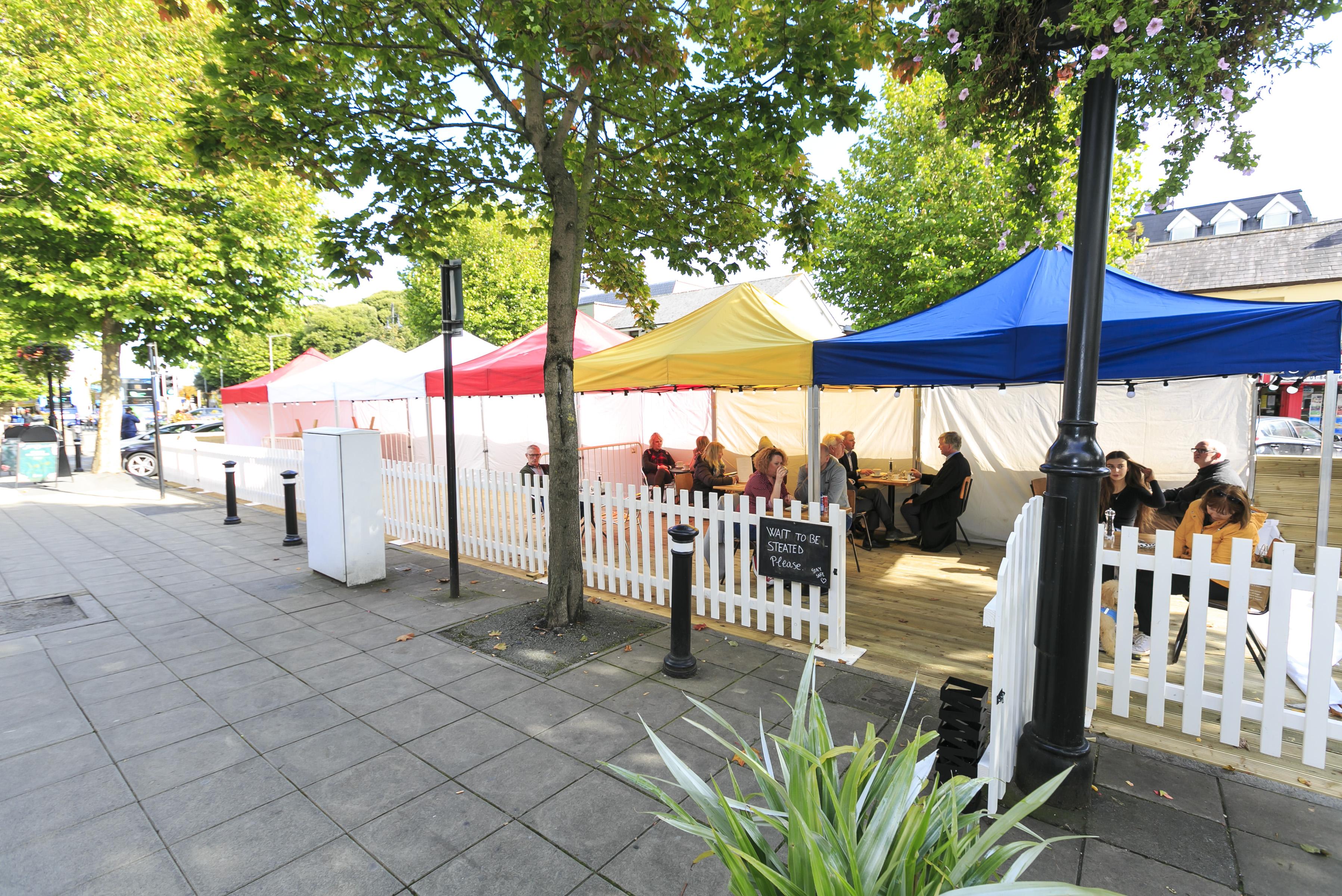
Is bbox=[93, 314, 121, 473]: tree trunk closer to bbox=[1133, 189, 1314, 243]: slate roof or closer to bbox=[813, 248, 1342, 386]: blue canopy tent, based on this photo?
bbox=[813, 248, 1342, 386]: blue canopy tent

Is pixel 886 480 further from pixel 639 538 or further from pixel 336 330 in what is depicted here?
pixel 336 330

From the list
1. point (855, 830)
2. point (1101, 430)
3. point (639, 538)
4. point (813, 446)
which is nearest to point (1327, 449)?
point (1101, 430)

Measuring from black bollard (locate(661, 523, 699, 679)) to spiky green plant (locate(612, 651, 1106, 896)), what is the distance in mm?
2457

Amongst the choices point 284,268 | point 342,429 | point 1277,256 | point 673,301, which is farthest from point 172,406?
point 1277,256

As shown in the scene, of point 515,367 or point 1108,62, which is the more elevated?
point 1108,62

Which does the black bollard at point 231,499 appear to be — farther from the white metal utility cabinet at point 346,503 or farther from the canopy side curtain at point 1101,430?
the canopy side curtain at point 1101,430

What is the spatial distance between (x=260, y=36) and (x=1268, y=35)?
598cm

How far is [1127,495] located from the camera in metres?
5.43

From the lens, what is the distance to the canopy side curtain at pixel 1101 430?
7855 mm

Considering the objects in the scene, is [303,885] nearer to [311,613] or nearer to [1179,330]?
[311,613]

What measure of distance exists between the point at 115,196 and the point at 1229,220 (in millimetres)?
60607

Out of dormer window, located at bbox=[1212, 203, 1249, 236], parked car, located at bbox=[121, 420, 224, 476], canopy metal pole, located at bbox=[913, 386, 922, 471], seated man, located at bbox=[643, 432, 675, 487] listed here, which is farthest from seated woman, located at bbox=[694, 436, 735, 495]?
dormer window, located at bbox=[1212, 203, 1249, 236]

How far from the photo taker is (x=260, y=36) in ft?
15.3

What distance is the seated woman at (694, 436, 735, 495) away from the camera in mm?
8734
